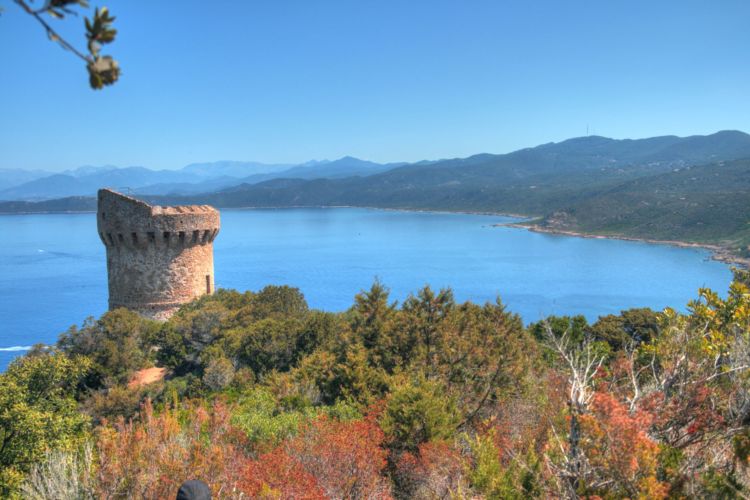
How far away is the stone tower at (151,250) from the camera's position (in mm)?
20281

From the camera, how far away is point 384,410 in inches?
452

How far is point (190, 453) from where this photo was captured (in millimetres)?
7500

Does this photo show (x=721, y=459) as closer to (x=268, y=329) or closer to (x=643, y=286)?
(x=268, y=329)

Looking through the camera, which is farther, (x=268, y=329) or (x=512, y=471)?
(x=268, y=329)

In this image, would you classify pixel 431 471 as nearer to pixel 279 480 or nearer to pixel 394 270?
pixel 279 480

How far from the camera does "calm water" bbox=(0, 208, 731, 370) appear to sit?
6047 centimetres

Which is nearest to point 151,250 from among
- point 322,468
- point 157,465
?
point 322,468

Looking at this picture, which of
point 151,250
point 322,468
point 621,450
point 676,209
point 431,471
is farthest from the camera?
point 676,209

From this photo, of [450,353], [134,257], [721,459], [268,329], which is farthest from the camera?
[134,257]

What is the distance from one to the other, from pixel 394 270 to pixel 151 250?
67240mm

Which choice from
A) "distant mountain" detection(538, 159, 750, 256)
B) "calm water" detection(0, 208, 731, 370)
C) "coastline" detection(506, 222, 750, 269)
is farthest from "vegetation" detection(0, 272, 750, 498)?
"distant mountain" detection(538, 159, 750, 256)

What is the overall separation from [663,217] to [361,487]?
12428 centimetres

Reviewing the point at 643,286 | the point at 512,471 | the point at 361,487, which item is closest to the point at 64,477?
the point at 361,487

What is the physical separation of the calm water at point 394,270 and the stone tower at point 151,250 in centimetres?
2176
